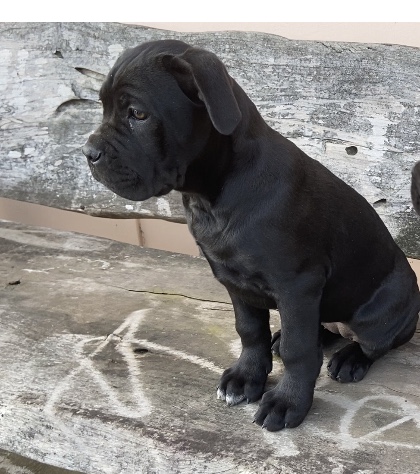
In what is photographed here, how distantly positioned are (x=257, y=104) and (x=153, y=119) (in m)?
1.17

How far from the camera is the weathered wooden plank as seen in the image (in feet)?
8.93

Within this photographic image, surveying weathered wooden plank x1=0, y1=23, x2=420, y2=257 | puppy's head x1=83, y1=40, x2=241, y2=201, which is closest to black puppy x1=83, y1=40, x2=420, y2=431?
puppy's head x1=83, y1=40, x2=241, y2=201

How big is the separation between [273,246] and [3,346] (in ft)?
3.23

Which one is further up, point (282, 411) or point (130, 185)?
point (130, 185)

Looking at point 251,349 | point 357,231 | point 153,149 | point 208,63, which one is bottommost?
point 251,349

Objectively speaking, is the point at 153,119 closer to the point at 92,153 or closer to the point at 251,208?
the point at 92,153

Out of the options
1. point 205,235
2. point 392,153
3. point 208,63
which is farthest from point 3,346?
point 392,153

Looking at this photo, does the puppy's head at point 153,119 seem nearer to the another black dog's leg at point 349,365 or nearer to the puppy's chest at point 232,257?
the puppy's chest at point 232,257

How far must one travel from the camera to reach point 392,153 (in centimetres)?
273

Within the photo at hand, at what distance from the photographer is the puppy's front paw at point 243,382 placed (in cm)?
210

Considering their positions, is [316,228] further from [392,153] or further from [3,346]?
[3,346]

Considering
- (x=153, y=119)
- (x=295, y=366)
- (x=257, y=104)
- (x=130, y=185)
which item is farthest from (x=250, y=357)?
(x=257, y=104)

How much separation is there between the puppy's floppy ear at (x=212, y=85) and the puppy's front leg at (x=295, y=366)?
1.52 ft

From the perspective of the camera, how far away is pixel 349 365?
2.21 meters
